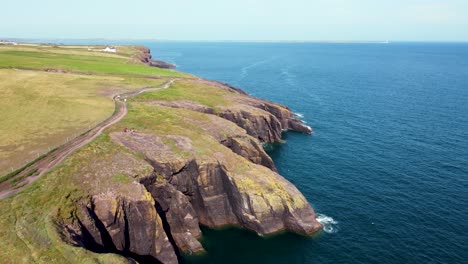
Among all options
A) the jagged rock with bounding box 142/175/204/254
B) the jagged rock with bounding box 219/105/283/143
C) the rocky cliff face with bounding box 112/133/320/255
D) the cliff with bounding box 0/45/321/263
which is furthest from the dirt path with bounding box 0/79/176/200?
the jagged rock with bounding box 219/105/283/143

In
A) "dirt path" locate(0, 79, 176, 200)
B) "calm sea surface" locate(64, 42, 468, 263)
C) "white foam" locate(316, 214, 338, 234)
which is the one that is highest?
"dirt path" locate(0, 79, 176, 200)

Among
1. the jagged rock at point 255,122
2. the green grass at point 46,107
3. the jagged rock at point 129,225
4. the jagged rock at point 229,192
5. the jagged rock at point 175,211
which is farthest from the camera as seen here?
the jagged rock at point 255,122

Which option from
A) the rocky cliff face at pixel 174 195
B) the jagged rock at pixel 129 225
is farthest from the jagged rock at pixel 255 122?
the jagged rock at pixel 129 225

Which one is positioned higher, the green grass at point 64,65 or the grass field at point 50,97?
the green grass at point 64,65

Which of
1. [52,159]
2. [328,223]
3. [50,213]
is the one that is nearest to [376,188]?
[328,223]

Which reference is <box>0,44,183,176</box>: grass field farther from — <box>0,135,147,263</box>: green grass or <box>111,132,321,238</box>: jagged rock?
<box>111,132,321,238</box>: jagged rock

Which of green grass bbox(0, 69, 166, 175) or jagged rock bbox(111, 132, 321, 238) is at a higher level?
green grass bbox(0, 69, 166, 175)

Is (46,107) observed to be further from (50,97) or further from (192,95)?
(192,95)

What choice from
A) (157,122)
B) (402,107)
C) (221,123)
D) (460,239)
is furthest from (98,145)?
(402,107)

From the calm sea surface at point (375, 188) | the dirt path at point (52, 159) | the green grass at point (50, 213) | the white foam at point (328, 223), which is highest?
the dirt path at point (52, 159)

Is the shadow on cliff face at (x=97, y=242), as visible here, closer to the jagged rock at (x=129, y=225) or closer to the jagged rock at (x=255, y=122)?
the jagged rock at (x=129, y=225)
